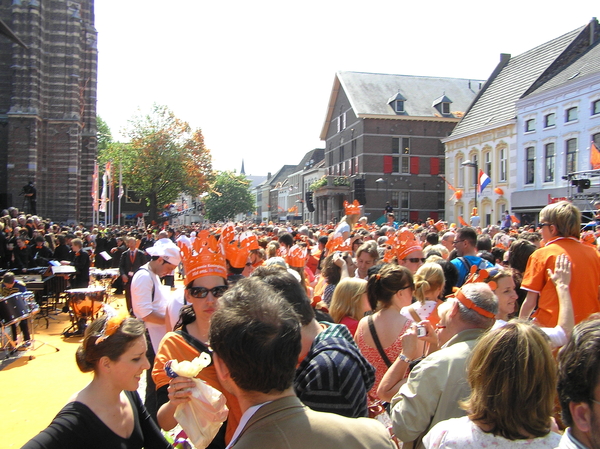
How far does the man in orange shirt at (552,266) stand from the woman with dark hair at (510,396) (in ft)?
7.00

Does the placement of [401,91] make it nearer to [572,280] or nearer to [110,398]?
[572,280]

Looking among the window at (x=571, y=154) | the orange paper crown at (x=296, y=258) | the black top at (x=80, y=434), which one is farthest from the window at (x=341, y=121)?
the black top at (x=80, y=434)

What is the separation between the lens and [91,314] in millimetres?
10453

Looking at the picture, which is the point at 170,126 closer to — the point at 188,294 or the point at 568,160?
the point at 568,160

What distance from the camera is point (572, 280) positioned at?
4.11m

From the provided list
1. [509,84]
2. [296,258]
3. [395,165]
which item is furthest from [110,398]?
[395,165]

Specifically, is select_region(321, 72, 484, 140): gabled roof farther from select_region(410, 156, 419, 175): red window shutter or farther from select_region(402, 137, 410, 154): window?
select_region(410, 156, 419, 175): red window shutter

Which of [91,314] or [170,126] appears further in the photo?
[170,126]

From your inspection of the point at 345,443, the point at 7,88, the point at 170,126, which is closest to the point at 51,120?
the point at 7,88

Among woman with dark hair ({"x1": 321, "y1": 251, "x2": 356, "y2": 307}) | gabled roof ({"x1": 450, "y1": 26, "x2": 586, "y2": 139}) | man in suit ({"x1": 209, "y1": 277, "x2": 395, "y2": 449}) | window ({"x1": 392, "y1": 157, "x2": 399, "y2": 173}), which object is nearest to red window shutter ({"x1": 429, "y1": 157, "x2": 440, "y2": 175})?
window ({"x1": 392, "y1": 157, "x2": 399, "y2": 173})

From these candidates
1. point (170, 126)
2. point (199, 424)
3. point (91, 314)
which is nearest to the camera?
point (199, 424)

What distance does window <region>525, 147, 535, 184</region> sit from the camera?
29.4 meters

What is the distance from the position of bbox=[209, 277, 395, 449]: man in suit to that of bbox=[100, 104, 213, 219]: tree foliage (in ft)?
116

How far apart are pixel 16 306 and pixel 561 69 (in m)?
32.4
